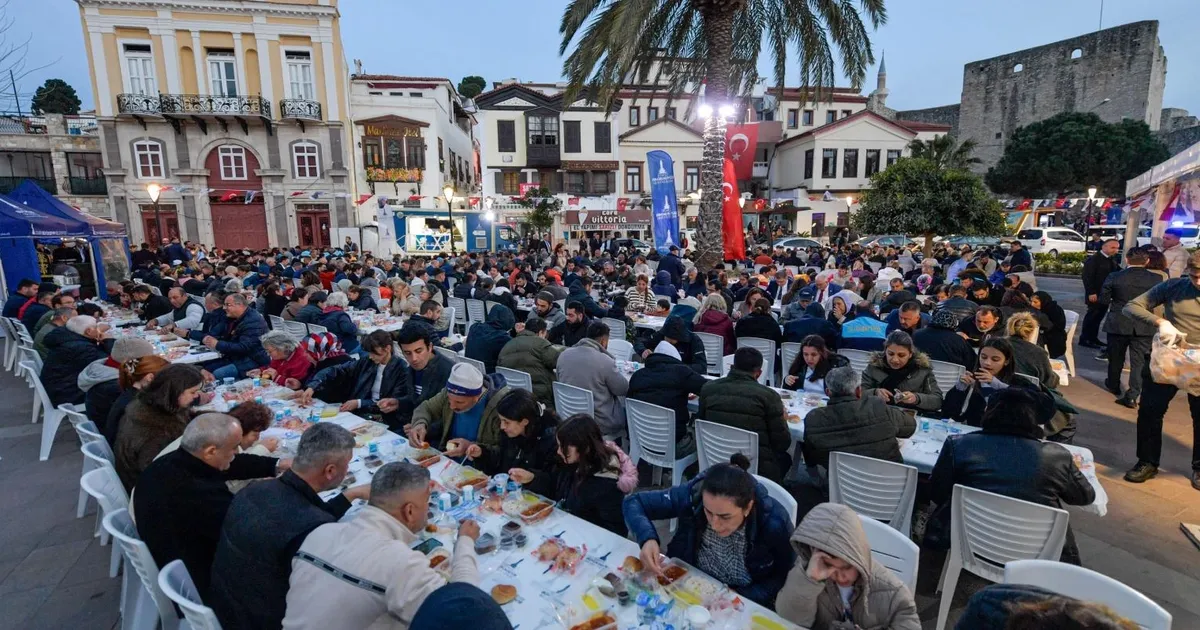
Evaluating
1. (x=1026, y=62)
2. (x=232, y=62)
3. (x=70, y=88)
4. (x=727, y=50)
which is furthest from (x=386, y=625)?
(x=70, y=88)

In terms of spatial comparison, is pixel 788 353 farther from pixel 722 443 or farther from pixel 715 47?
pixel 715 47

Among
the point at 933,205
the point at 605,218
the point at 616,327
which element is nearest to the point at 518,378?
the point at 616,327

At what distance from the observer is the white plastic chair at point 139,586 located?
278cm

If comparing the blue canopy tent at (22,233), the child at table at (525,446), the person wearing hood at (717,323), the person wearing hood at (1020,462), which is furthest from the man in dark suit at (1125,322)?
the blue canopy tent at (22,233)

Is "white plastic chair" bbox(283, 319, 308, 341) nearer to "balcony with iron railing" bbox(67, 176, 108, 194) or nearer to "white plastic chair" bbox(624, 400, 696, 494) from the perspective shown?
"white plastic chair" bbox(624, 400, 696, 494)

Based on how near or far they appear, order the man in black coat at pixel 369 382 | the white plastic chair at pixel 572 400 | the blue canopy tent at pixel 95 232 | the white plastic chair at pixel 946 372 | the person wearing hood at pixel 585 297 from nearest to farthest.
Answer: the white plastic chair at pixel 572 400, the man in black coat at pixel 369 382, the white plastic chair at pixel 946 372, the person wearing hood at pixel 585 297, the blue canopy tent at pixel 95 232

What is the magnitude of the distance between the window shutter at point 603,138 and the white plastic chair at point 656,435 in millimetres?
28910

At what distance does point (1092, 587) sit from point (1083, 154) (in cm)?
4346

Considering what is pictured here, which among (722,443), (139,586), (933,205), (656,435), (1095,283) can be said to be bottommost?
(139,586)

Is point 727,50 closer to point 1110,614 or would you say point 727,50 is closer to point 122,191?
point 1110,614

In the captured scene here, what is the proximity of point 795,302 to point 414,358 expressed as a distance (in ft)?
19.7

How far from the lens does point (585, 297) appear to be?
911 cm

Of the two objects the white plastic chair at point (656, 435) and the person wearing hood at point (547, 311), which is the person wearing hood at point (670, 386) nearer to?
the white plastic chair at point (656, 435)

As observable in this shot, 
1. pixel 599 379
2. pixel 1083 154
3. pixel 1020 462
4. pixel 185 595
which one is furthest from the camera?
pixel 1083 154
